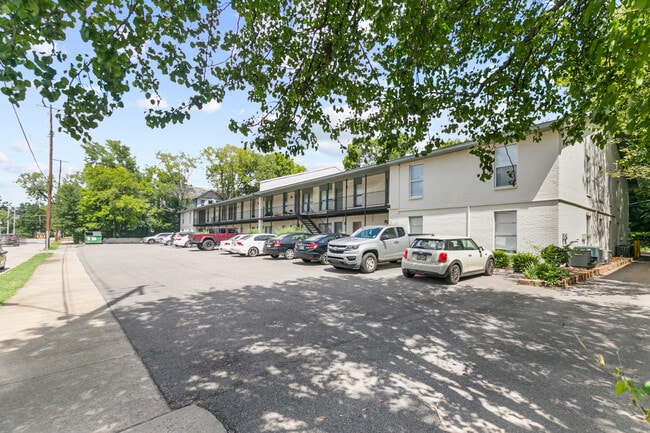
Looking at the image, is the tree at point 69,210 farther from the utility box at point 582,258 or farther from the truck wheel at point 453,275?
the utility box at point 582,258

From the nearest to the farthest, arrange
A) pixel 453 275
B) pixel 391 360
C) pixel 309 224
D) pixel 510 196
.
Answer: pixel 391 360 → pixel 453 275 → pixel 510 196 → pixel 309 224

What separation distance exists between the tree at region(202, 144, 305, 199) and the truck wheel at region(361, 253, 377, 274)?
42.7 metres

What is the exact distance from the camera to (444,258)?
929 cm

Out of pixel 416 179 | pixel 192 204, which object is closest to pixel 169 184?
pixel 192 204

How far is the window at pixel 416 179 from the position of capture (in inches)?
677

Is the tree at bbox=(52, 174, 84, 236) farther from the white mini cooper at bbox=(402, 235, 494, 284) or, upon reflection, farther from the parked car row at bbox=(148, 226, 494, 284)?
the white mini cooper at bbox=(402, 235, 494, 284)

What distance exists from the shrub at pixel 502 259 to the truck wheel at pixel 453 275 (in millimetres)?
4286

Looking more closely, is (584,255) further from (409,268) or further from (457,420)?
(457,420)

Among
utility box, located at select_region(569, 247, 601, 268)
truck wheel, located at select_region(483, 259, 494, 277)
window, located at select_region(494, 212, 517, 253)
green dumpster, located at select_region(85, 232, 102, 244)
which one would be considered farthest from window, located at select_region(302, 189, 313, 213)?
green dumpster, located at select_region(85, 232, 102, 244)

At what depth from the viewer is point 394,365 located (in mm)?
3812

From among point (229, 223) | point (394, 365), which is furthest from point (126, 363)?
point (229, 223)

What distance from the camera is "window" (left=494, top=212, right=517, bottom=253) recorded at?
13.5m

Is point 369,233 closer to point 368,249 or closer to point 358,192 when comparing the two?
point 368,249

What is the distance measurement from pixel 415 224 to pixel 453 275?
824 cm
